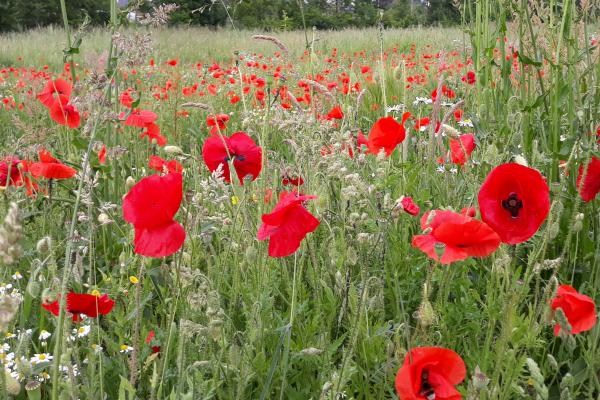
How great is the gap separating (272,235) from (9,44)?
532 inches

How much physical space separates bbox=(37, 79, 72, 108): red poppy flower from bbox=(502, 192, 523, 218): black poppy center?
1708 millimetres

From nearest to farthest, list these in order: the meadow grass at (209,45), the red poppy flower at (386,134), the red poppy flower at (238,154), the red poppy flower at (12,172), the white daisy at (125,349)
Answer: the white daisy at (125,349) → the red poppy flower at (238,154) → the red poppy flower at (386,134) → the red poppy flower at (12,172) → the meadow grass at (209,45)

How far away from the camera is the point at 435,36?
11844 mm

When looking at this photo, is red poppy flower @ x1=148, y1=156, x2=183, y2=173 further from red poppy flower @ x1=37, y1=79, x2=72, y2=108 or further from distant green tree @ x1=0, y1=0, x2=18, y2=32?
distant green tree @ x1=0, y1=0, x2=18, y2=32

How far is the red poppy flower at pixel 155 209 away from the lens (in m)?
1.07

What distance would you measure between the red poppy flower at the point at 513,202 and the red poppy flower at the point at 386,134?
0.72 meters

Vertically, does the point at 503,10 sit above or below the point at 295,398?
above

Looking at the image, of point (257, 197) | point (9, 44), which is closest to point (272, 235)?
point (257, 197)

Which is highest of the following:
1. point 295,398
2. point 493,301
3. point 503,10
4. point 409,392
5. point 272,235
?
point 503,10

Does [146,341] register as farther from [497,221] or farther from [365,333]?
[497,221]

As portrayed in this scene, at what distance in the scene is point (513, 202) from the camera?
1.18m

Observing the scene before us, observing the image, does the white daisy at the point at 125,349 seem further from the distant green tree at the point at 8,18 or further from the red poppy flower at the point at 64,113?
the distant green tree at the point at 8,18

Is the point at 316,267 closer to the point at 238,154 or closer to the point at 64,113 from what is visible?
the point at 238,154

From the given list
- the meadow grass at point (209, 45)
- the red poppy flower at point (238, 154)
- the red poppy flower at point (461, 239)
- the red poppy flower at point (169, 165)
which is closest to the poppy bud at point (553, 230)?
the red poppy flower at point (461, 239)
